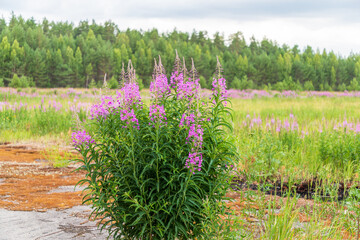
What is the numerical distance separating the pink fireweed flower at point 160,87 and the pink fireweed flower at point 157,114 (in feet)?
0.34

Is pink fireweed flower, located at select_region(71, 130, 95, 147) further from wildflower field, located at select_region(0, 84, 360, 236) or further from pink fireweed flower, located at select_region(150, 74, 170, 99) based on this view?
pink fireweed flower, located at select_region(150, 74, 170, 99)

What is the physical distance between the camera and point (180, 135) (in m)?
2.54

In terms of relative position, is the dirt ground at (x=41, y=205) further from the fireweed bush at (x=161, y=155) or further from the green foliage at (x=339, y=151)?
the green foliage at (x=339, y=151)

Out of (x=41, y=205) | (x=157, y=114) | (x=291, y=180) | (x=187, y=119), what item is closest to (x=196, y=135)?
(x=187, y=119)

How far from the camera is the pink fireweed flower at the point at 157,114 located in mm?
2498

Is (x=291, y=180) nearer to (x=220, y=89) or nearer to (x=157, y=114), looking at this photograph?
(x=220, y=89)

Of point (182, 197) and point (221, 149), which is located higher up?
point (221, 149)

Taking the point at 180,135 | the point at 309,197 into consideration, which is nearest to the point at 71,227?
the point at 180,135

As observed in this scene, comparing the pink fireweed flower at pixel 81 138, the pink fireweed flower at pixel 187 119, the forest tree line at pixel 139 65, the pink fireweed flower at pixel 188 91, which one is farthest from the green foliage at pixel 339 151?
the forest tree line at pixel 139 65

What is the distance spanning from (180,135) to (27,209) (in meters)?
2.38

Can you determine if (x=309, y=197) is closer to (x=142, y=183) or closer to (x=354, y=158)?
(x=354, y=158)

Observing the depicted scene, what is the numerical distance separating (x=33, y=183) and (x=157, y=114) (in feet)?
11.2

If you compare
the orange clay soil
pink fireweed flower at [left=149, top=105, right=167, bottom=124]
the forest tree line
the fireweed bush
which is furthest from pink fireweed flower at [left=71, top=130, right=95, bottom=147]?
the forest tree line

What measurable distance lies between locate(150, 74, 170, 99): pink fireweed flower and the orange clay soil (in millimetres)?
1235
